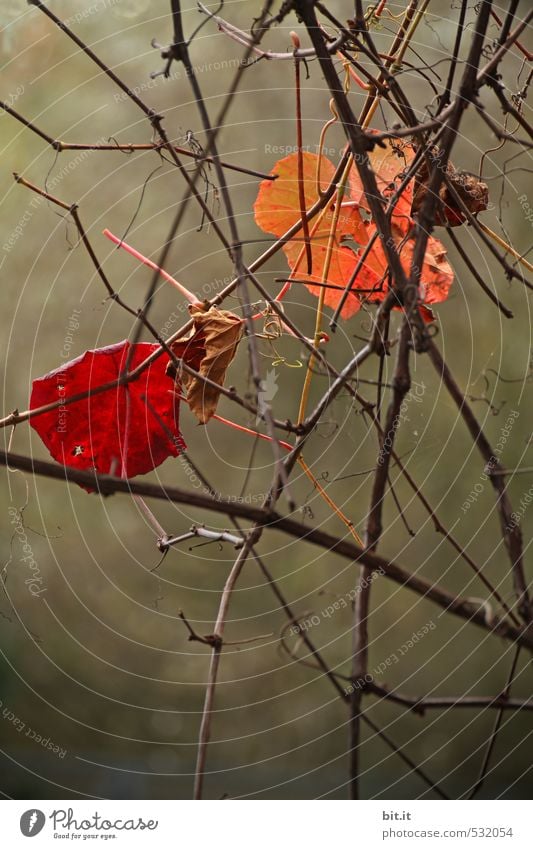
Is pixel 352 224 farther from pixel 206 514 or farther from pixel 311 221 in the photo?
pixel 206 514

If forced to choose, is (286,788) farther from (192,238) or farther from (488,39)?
(488,39)

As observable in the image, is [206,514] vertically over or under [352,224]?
under

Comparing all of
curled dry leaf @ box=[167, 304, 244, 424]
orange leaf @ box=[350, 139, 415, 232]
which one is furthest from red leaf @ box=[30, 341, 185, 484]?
orange leaf @ box=[350, 139, 415, 232]

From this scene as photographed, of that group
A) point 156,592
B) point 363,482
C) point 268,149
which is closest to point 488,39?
point 268,149

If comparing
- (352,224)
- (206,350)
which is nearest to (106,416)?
(206,350)

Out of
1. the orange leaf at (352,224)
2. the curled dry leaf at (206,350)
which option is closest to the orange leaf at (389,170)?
the orange leaf at (352,224)

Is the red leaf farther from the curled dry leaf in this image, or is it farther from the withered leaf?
the withered leaf
